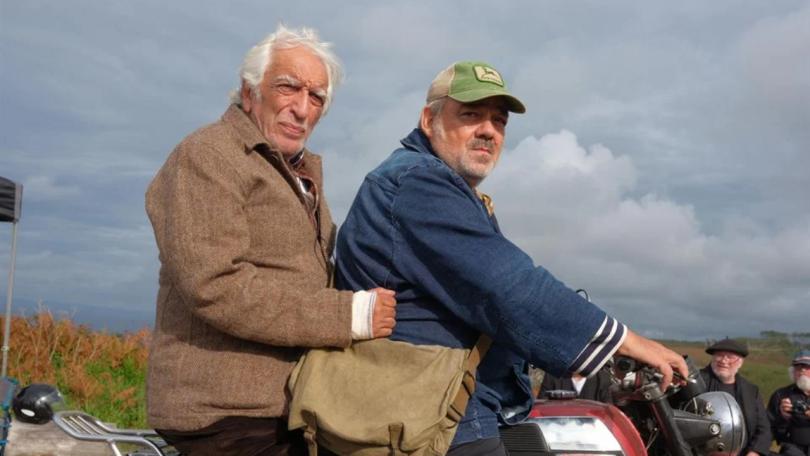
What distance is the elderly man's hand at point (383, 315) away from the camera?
2.86 meters

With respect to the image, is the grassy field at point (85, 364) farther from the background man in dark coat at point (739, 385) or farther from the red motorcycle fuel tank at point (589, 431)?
the red motorcycle fuel tank at point (589, 431)

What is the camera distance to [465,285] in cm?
284

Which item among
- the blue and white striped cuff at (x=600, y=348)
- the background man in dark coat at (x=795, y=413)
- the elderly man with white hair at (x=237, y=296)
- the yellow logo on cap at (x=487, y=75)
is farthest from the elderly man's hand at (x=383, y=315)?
the background man in dark coat at (x=795, y=413)

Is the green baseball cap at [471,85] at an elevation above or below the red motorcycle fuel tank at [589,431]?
above

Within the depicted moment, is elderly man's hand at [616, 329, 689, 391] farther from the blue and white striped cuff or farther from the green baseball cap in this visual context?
the green baseball cap

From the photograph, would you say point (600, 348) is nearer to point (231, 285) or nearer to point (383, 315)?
point (383, 315)

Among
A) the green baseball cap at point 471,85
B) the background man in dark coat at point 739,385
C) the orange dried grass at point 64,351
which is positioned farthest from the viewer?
the orange dried grass at point 64,351

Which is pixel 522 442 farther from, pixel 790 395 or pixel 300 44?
pixel 790 395

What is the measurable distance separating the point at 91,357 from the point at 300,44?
963 cm

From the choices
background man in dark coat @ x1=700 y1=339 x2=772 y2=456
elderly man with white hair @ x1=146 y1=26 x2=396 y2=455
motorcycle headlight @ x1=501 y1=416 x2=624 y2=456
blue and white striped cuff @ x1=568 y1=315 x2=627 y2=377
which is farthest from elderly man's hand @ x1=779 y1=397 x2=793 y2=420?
elderly man with white hair @ x1=146 y1=26 x2=396 y2=455

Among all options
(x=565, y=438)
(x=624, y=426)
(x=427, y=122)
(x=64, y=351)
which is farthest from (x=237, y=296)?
(x=64, y=351)

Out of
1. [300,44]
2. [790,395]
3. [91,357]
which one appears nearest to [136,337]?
[91,357]

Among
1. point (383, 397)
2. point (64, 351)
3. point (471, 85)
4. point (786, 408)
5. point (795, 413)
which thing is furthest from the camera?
point (64, 351)

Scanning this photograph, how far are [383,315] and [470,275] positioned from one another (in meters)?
0.31
